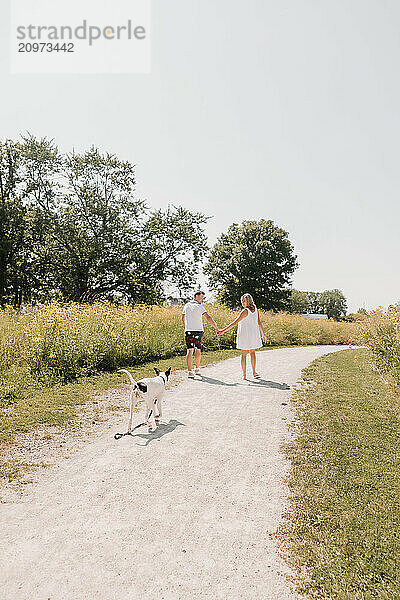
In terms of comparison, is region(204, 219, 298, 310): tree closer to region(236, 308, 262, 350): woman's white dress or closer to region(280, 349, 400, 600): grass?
region(236, 308, 262, 350): woman's white dress

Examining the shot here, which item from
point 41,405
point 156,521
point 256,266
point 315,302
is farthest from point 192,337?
point 315,302

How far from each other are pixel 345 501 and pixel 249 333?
6268 millimetres

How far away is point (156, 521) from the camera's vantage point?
3.63 m

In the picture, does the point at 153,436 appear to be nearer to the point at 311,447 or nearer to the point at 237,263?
the point at 311,447

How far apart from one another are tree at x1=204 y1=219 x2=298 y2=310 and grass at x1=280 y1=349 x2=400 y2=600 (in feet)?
118

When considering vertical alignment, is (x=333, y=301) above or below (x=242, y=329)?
above

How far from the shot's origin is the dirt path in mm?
2861

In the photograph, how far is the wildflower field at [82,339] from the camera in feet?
31.9

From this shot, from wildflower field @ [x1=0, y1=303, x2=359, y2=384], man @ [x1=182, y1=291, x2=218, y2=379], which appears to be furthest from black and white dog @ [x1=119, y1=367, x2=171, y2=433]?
man @ [x1=182, y1=291, x2=218, y2=379]

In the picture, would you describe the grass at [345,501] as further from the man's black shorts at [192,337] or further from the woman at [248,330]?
the man's black shorts at [192,337]

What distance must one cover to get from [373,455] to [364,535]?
6.10 ft

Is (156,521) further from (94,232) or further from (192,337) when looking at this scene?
(94,232)

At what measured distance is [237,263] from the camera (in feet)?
145

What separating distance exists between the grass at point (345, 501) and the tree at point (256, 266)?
118 ft
